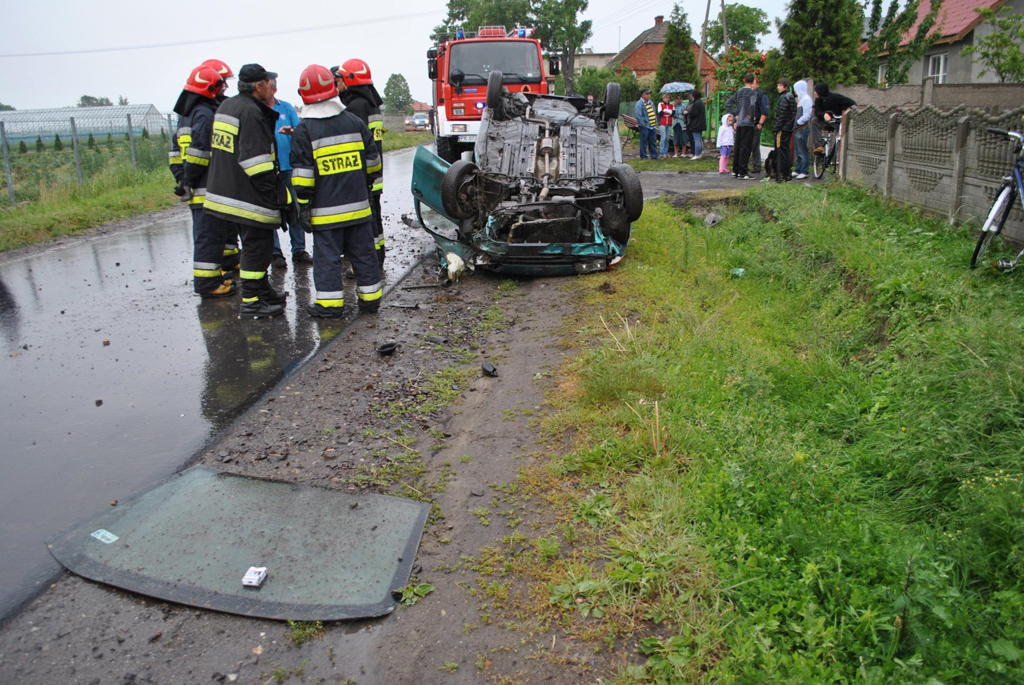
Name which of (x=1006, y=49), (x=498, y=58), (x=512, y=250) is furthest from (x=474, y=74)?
(x=1006, y=49)

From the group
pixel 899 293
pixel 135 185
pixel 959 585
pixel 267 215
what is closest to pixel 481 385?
pixel 267 215

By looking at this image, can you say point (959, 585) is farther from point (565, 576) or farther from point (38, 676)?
point (38, 676)

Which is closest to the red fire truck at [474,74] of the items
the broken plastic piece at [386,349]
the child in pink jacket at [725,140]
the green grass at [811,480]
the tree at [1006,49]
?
the child in pink jacket at [725,140]

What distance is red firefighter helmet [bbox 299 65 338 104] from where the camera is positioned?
5.84 metres

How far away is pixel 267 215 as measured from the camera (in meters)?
6.32

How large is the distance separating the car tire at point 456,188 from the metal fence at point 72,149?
9.43 m

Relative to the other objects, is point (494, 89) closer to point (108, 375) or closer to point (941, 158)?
point (941, 158)

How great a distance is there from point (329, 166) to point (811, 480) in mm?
4418

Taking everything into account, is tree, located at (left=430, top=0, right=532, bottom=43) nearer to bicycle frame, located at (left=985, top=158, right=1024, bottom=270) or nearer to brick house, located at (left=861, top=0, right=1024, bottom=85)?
brick house, located at (left=861, top=0, right=1024, bottom=85)

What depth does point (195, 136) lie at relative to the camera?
682 centimetres

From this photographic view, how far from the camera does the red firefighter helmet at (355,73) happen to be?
25.9ft

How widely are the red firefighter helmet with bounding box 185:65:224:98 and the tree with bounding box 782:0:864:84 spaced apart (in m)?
15.5

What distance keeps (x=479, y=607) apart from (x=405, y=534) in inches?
23.0

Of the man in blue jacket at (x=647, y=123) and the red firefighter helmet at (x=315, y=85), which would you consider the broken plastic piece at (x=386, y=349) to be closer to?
the red firefighter helmet at (x=315, y=85)
